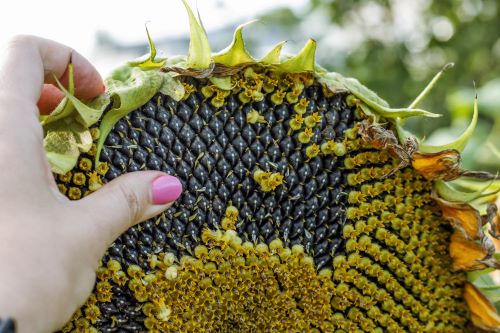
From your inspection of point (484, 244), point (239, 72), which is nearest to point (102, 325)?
point (239, 72)

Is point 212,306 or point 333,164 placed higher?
point 333,164

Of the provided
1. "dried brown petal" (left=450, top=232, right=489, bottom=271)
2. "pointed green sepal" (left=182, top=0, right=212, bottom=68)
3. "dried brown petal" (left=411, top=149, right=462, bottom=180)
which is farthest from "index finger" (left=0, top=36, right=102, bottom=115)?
"dried brown petal" (left=450, top=232, right=489, bottom=271)

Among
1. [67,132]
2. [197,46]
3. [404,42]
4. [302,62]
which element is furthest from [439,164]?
[404,42]

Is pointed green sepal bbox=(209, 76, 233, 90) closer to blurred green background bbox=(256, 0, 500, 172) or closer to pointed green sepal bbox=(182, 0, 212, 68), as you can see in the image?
→ pointed green sepal bbox=(182, 0, 212, 68)

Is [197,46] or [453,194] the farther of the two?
[453,194]

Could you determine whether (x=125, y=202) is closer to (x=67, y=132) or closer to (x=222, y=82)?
(x=67, y=132)

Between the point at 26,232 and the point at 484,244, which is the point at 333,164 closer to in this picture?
the point at 484,244

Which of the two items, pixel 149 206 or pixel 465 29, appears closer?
pixel 149 206

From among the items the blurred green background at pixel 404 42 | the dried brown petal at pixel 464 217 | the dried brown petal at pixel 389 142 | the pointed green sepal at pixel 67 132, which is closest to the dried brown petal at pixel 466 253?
the dried brown petal at pixel 464 217
